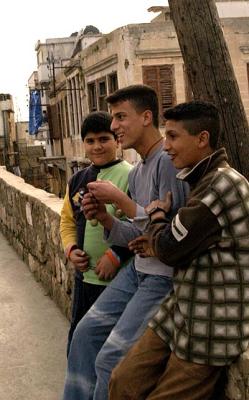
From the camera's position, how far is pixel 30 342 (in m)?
4.92

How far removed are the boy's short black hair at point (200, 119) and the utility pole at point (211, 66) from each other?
1.58 metres

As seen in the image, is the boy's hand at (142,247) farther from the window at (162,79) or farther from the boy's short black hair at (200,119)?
the window at (162,79)

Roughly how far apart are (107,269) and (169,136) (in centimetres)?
105

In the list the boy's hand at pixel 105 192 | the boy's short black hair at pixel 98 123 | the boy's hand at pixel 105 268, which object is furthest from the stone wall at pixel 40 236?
the boy's hand at pixel 105 192

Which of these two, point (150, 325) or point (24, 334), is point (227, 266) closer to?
point (150, 325)

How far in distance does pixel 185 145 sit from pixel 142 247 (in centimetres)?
50

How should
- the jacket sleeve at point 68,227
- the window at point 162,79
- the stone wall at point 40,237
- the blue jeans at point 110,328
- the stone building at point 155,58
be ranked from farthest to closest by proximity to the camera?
the window at point 162,79
the stone building at point 155,58
the stone wall at point 40,237
the jacket sleeve at point 68,227
the blue jeans at point 110,328

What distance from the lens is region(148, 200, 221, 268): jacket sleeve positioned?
83.6 inches

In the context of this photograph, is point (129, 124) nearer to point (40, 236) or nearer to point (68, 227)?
point (68, 227)

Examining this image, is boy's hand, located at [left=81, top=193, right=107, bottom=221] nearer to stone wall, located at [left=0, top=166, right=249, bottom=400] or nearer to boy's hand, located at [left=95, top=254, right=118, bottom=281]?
boy's hand, located at [left=95, top=254, right=118, bottom=281]

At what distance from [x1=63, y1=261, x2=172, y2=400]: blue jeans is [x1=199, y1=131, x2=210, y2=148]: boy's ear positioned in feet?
2.15

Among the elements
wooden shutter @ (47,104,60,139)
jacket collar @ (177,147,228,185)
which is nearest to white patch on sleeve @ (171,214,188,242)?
jacket collar @ (177,147,228,185)

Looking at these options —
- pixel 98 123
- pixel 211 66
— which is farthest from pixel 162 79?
pixel 98 123

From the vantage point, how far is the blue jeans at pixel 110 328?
8.57ft
